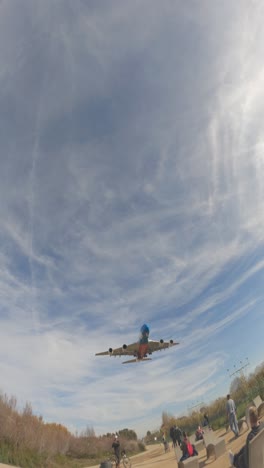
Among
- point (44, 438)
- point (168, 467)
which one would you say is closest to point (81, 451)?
point (44, 438)

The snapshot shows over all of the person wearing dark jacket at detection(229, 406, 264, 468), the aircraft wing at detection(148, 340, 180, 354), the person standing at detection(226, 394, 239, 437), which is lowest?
the person standing at detection(226, 394, 239, 437)

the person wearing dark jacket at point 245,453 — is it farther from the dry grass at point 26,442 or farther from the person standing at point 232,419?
the dry grass at point 26,442

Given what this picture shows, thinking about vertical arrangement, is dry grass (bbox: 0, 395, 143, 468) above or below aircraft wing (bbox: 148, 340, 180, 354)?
below

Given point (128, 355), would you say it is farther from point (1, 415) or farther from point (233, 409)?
point (233, 409)

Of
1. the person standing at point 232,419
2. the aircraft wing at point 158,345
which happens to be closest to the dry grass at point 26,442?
the person standing at point 232,419

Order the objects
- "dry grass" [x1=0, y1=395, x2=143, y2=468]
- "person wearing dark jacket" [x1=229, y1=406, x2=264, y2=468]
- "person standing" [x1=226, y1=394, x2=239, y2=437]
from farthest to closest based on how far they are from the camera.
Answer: "dry grass" [x1=0, y1=395, x2=143, y2=468] < "person standing" [x1=226, y1=394, x2=239, y2=437] < "person wearing dark jacket" [x1=229, y1=406, x2=264, y2=468]

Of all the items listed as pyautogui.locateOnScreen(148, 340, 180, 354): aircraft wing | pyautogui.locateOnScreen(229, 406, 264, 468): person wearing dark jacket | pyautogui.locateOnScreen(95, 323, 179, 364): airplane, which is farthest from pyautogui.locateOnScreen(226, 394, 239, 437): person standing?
pyautogui.locateOnScreen(148, 340, 180, 354): aircraft wing

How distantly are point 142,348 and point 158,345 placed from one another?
299cm

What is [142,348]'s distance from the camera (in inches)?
1770

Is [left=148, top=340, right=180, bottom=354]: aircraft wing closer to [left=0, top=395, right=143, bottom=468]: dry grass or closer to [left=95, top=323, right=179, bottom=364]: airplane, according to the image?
[left=95, top=323, right=179, bottom=364]: airplane

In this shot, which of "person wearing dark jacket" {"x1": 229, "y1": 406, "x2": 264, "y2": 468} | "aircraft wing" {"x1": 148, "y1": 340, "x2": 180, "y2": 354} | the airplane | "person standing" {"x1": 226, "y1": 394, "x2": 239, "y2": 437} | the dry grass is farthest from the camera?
"aircraft wing" {"x1": 148, "y1": 340, "x2": 180, "y2": 354}

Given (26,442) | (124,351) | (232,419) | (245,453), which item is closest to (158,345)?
(124,351)

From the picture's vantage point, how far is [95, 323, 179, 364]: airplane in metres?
42.9

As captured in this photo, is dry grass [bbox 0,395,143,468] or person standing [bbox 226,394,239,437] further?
dry grass [bbox 0,395,143,468]
